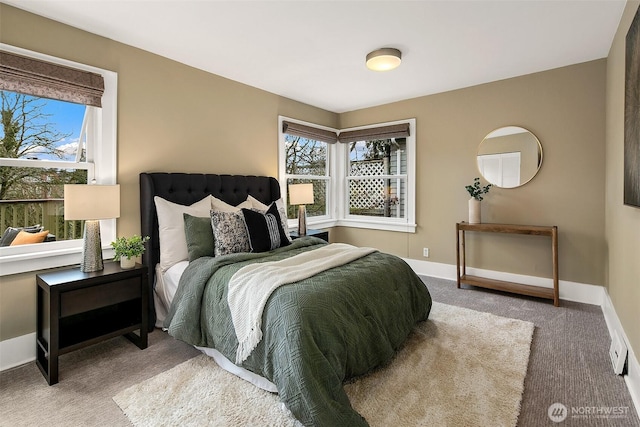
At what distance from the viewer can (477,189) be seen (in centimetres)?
396

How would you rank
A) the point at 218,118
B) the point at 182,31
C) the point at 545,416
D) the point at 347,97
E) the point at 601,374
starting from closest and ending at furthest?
1. the point at 545,416
2. the point at 601,374
3. the point at 182,31
4. the point at 218,118
5. the point at 347,97

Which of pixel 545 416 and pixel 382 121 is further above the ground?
pixel 382 121

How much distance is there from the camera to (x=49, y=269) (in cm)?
246

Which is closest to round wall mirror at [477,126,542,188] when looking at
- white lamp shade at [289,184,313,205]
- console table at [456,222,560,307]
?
console table at [456,222,560,307]

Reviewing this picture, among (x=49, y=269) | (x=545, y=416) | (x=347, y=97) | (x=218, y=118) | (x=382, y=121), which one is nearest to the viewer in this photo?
(x=545, y=416)

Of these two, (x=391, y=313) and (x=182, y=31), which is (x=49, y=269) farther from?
(x=391, y=313)

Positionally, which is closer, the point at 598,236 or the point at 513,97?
the point at 598,236

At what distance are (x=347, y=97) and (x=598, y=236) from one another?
10.6 feet

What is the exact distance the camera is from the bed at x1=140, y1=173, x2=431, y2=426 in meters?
1.63

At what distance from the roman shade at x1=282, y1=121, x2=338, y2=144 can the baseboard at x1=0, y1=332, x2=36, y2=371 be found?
321cm

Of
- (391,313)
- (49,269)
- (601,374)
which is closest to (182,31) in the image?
(49,269)

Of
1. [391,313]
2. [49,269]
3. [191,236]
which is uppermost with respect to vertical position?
[191,236]

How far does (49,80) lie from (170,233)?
4.53ft

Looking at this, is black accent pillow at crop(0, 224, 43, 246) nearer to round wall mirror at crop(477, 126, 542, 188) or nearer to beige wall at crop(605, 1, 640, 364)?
beige wall at crop(605, 1, 640, 364)
